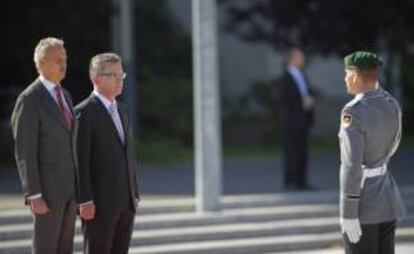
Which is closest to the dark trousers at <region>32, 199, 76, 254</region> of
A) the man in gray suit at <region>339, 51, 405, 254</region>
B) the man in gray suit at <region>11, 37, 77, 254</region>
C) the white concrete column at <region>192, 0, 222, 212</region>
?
the man in gray suit at <region>11, 37, 77, 254</region>

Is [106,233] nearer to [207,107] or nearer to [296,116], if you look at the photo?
[207,107]

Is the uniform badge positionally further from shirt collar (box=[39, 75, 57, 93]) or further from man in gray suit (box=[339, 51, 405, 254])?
shirt collar (box=[39, 75, 57, 93])

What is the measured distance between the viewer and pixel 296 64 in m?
11.8

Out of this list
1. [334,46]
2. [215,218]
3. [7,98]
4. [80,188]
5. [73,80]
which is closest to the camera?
[80,188]

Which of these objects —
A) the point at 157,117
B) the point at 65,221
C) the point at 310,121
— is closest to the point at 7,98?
the point at 157,117

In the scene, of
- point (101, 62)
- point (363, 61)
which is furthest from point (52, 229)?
point (363, 61)

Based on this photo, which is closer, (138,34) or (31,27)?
(31,27)

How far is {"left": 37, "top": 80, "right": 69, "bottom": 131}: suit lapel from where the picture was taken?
6270 mm

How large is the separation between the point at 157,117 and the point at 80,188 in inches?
495

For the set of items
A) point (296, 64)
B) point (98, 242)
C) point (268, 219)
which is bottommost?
point (268, 219)

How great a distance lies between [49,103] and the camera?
20.6 ft

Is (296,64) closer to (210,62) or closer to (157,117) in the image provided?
(210,62)

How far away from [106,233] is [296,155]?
5.77 m

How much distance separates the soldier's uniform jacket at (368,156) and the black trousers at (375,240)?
0.19ft
